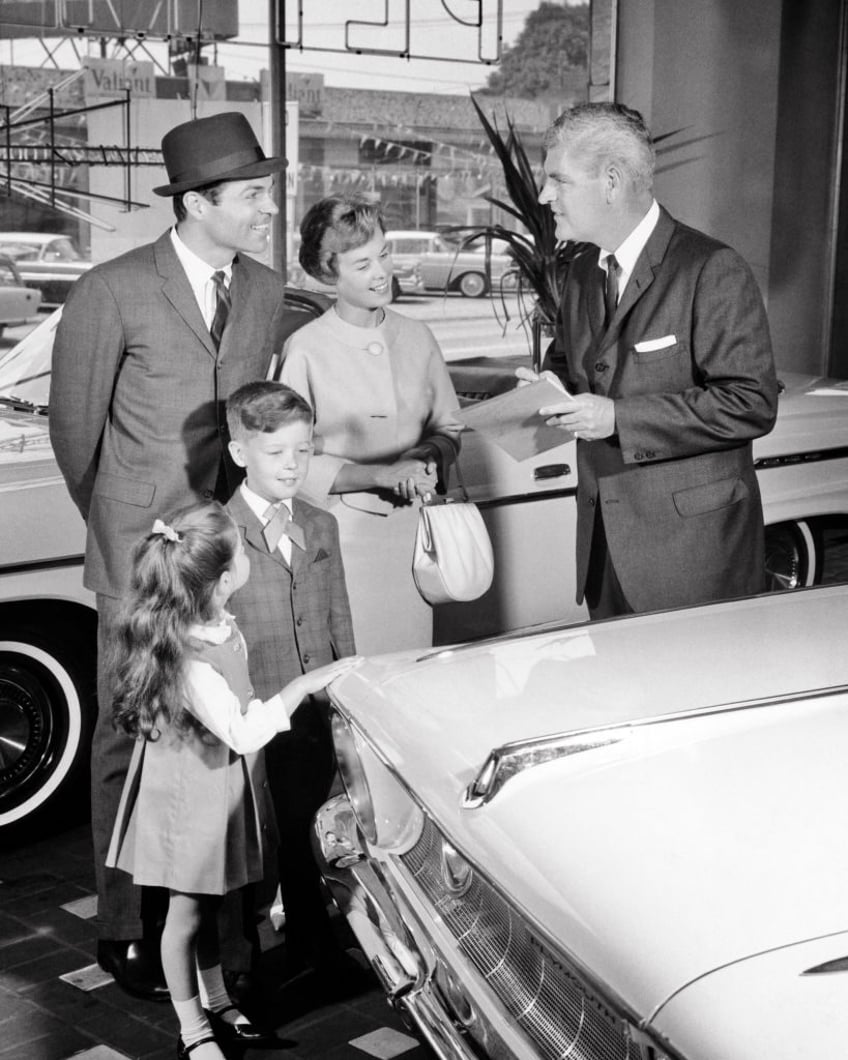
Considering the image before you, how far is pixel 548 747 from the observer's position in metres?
2.08

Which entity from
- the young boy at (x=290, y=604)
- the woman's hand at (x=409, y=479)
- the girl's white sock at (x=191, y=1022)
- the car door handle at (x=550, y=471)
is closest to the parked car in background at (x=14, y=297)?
the car door handle at (x=550, y=471)

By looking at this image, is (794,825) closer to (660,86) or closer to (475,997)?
(475,997)

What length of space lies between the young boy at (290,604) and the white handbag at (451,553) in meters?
0.25

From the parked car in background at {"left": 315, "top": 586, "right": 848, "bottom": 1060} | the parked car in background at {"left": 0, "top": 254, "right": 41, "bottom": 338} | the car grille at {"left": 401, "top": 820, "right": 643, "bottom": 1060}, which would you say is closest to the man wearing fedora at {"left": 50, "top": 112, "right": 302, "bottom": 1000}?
the parked car in background at {"left": 315, "top": 586, "right": 848, "bottom": 1060}

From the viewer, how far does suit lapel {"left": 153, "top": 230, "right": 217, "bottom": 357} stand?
3139mm

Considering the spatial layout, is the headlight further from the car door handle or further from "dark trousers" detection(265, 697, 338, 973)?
the car door handle

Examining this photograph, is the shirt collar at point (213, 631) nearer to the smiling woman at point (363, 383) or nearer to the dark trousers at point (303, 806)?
the dark trousers at point (303, 806)

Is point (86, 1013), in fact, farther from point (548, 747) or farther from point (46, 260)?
point (46, 260)

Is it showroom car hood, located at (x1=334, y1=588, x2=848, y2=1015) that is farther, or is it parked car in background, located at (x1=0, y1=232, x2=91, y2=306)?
parked car in background, located at (x1=0, y1=232, x2=91, y2=306)

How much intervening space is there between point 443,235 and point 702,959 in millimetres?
5519

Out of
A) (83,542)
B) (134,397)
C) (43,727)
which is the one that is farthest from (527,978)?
(43,727)

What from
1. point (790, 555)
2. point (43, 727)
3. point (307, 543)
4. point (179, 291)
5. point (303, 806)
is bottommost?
point (43, 727)

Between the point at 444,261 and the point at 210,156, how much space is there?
365 centimetres

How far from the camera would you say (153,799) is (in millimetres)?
2793
